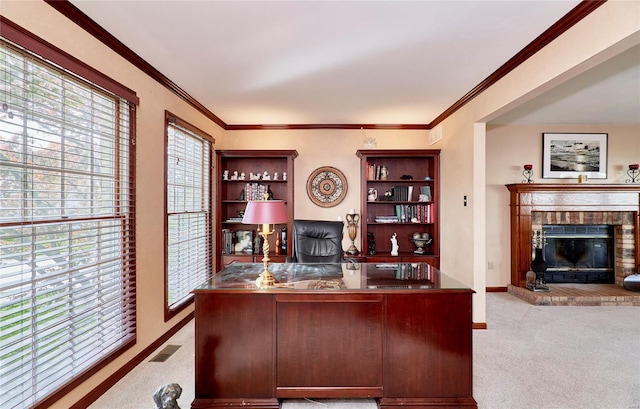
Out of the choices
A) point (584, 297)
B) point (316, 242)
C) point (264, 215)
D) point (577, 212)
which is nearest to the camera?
point (264, 215)

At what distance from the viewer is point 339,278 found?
86.8 inches

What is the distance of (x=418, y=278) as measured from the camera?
2.16 meters

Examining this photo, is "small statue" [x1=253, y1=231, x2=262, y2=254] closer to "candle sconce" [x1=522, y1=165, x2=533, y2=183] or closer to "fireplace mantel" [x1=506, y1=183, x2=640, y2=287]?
"fireplace mantel" [x1=506, y1=183, x2=640, y2=287]

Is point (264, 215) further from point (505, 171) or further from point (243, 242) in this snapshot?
point (505, 171)

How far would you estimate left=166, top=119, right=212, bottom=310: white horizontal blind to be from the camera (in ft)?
10.3

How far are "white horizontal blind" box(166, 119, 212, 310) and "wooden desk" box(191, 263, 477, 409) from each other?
4.76ft

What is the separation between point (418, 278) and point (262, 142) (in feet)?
10.5

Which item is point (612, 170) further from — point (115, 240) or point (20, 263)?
point (20, 263)

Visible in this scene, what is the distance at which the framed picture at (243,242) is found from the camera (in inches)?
171

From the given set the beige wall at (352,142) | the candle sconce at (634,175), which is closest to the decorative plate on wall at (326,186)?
the beige wall at (352,142)

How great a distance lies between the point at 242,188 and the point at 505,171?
4006 mm

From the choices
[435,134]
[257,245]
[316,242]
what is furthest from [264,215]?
[435,134]

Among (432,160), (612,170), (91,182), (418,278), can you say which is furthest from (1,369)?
(612,170)

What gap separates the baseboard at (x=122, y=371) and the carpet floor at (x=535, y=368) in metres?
0.04
